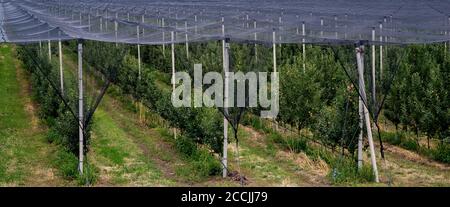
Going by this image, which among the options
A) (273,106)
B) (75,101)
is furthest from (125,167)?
(273,106)

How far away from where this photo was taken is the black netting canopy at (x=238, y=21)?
63.4 feet

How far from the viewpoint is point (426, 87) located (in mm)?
20000

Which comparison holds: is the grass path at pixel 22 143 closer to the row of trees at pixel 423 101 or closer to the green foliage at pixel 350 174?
the green foliage at pixel 350 174

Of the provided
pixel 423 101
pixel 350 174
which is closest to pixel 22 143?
pixel 350 174

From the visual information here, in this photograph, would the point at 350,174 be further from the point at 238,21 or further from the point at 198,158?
the point at 238,21

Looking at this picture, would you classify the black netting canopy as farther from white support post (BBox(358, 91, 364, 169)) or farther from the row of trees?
white support post (BBox(358, 91, 364, 169))

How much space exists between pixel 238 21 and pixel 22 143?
542 inches

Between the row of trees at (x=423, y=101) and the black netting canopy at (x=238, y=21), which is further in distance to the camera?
the black netting canopy at (x=238, y=21)

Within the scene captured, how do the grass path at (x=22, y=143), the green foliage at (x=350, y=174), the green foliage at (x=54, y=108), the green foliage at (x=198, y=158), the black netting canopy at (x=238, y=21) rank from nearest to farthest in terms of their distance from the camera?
the green foliage at (x=350, y=174)
the grass path at (x=22, y=143)
the green foliage at (x=198, y=158)
the green foliage at (x=54, y=108)
the black netting canopy at (x=238, y=21)

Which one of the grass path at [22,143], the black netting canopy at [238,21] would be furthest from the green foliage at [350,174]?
the grass path at [22,143]

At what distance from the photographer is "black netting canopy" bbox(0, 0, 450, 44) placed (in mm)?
19328

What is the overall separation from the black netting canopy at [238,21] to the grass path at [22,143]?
133 inches

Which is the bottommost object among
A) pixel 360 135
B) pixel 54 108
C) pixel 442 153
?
pixel 442 153

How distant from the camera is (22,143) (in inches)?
786
